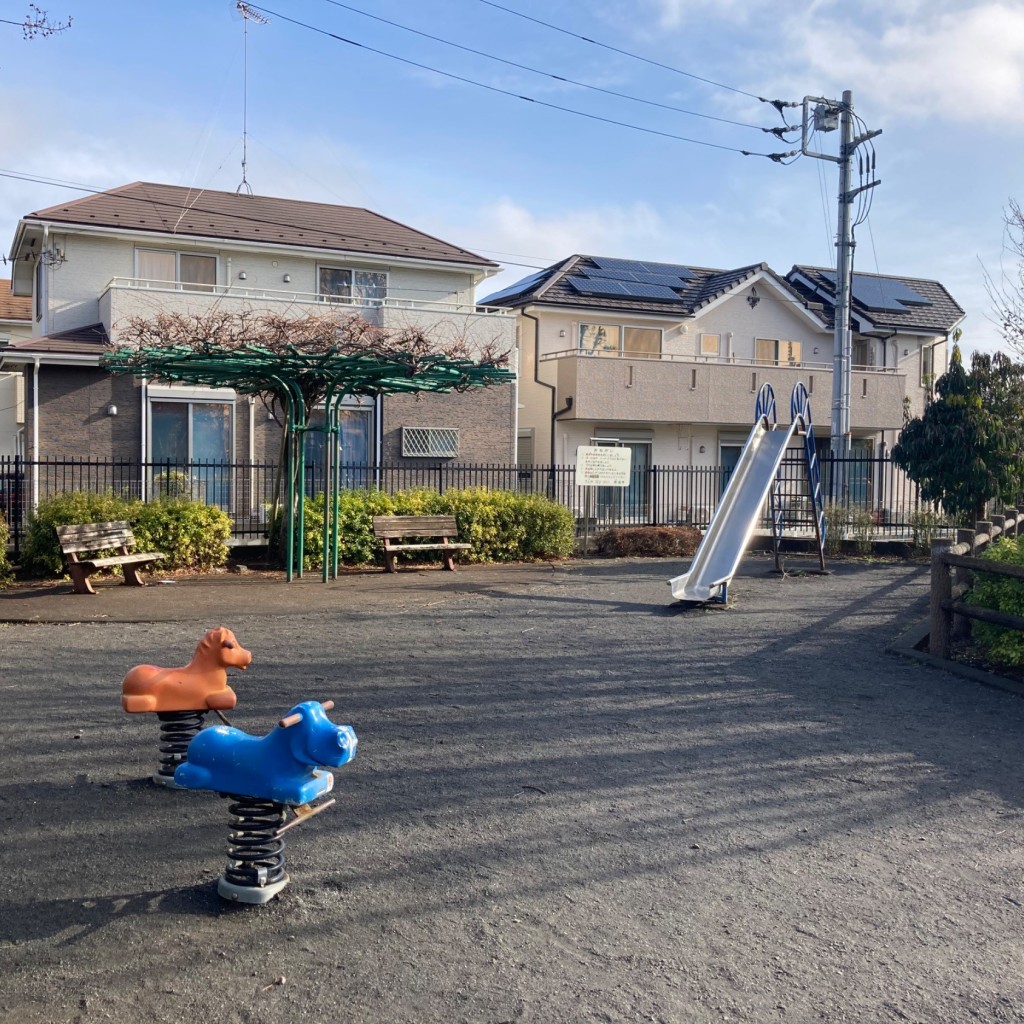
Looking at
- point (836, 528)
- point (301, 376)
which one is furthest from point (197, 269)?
point (836, 528)

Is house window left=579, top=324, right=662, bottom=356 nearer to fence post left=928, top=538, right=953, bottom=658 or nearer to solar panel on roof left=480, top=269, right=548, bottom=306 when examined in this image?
solar panel on roof left=480, top=269, right=548, bottom=306

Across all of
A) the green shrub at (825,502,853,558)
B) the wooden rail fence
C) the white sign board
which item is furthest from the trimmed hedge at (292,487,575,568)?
the wooden rail fence

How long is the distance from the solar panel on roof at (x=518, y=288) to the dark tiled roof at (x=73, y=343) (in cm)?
1358

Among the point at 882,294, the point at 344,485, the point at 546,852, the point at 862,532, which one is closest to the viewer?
the point at 546,852

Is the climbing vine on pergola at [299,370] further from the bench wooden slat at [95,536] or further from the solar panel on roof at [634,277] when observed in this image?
the solar panel on roof at [634,277]

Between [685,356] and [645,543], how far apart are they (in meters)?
14.1

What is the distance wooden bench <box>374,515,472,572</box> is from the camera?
53.4 feet

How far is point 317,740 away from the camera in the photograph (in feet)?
13.8

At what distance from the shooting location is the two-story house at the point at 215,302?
21453 mm

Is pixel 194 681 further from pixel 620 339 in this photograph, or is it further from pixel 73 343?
pixel 620 339

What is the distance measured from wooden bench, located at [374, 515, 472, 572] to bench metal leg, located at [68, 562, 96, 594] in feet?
14.2

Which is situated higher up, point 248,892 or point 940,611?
point 940,611

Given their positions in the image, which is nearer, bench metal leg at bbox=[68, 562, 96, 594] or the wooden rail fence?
the wooden rail fence

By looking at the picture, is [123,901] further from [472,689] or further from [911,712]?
[911,712]
